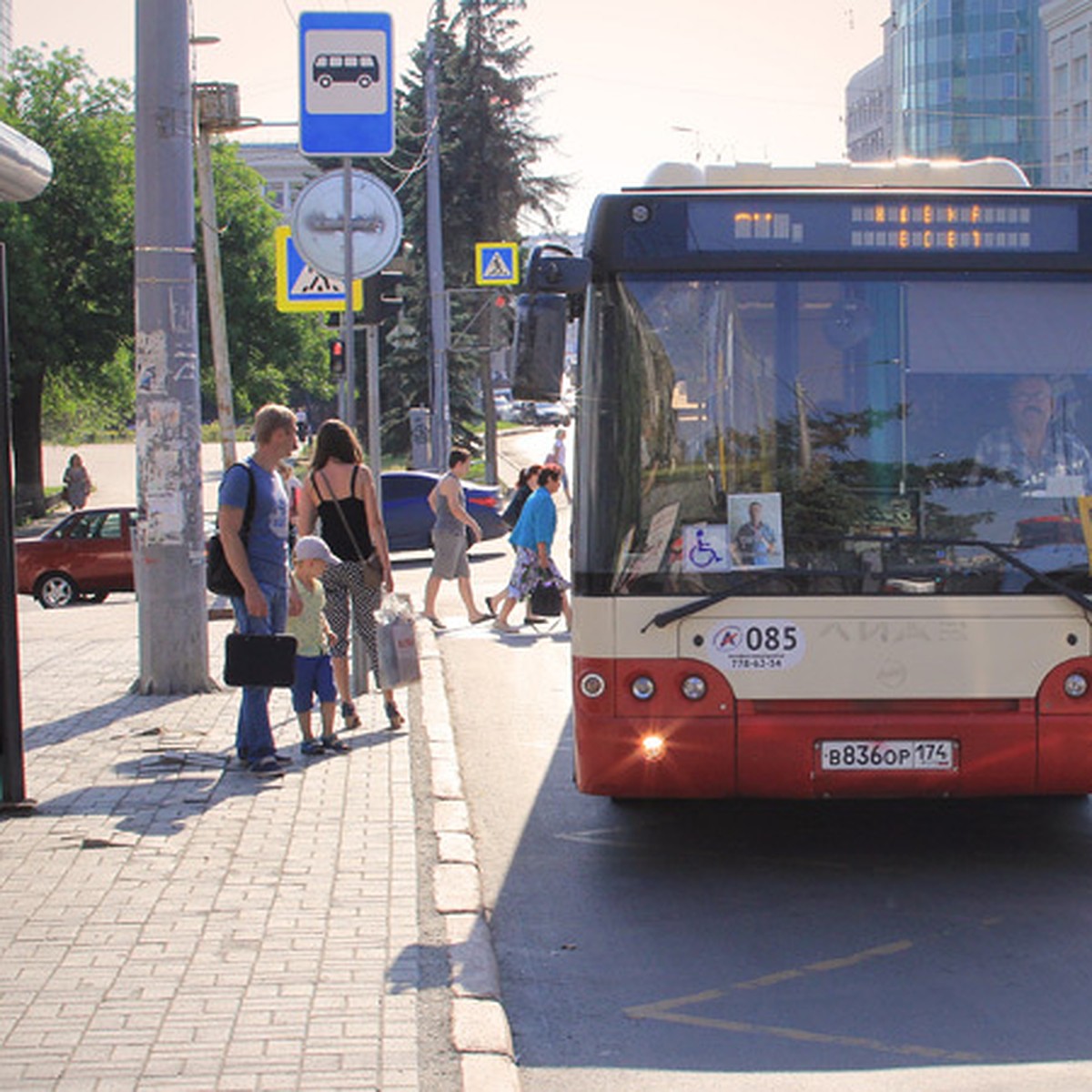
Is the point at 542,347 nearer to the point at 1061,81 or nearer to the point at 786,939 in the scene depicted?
the point at 786,939

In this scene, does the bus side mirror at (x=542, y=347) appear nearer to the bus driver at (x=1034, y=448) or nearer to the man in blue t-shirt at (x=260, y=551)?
the bus driver at (x=1034, y=448)

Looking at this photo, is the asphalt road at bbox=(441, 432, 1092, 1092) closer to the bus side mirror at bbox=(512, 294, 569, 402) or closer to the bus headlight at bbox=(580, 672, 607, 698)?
the bus headlight at bbox=(580, 672, 607, 698)

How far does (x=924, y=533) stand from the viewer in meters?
7.04

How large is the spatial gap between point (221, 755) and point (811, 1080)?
5038 mm

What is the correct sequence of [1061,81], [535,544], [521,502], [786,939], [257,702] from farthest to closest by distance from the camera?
[1061,81]
[521,502]
[535,544]
[257,702]
[786,939]

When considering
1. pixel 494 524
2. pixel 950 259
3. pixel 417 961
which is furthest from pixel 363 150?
pixel 494 524

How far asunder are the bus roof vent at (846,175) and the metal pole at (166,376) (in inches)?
177

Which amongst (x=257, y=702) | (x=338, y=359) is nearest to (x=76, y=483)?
(x=338, y=359)

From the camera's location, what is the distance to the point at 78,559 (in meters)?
25.1

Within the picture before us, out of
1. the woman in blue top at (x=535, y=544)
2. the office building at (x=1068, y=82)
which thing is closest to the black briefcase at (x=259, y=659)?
the woman in blue top at (x=535, y=544)

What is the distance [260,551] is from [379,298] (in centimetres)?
395

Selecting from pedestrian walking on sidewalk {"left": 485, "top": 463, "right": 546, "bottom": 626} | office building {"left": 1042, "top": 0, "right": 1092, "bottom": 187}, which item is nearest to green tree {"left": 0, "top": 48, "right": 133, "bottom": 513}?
pedestrian walking on sidewalk {"left": 485, "top": 463, "right": 546, "bottom": 626}

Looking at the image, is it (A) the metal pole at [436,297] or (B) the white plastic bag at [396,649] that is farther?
(A) the metal pole at [436,297]

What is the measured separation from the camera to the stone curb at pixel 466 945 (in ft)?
16.0
